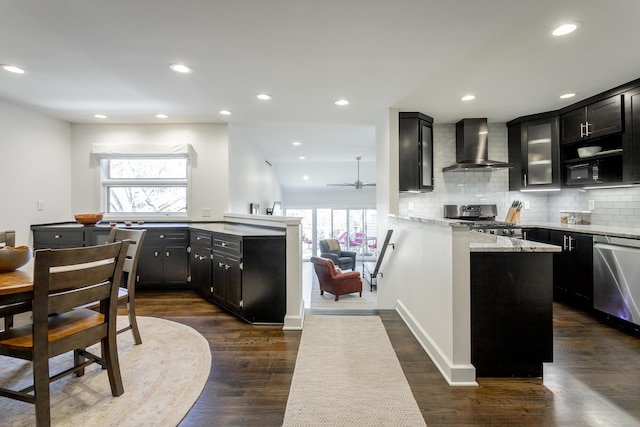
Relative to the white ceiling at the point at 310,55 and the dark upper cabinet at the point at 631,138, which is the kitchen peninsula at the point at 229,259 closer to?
the white ceiling at the point at 310,55

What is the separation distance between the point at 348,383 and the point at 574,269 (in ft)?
9.92

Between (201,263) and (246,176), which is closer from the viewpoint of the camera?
(201,263)

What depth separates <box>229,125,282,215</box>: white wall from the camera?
4559 millimetres

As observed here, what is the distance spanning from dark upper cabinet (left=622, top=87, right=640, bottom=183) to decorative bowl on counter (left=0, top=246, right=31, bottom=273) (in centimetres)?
523

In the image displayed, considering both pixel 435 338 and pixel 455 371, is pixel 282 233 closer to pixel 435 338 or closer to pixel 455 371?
pixel 435 338

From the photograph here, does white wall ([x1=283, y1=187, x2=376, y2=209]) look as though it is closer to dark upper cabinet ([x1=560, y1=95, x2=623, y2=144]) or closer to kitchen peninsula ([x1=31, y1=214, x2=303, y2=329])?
kitchen peninsula ([x1=31, y1=214, x2=303, y2=329])

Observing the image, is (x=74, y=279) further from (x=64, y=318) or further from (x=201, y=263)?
(x=201, y=263)

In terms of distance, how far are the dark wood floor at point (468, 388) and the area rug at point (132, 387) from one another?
11 centimetres

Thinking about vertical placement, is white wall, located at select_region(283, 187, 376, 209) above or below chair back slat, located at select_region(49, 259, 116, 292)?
above

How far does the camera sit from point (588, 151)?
11.6 ft

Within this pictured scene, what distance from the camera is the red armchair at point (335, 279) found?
625 cm

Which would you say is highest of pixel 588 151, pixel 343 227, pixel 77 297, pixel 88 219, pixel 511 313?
pixel 588 151

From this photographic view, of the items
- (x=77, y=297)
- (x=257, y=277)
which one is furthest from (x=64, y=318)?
(x=257, y=277)

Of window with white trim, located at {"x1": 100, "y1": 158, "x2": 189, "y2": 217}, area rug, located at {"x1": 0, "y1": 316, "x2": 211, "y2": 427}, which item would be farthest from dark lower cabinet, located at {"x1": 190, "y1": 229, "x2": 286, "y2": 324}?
window with white trim, located at {"x1": 100, "y1": 158, "x2": 189, "y2": 217}
